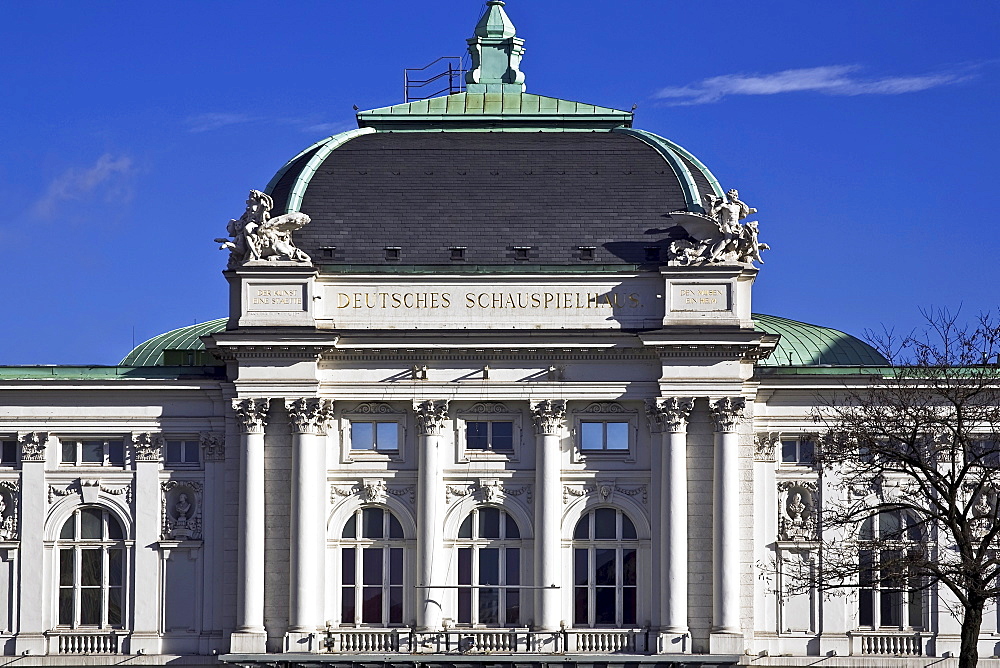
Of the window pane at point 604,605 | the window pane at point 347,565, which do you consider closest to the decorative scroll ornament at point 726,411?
the window pane at point 604,605

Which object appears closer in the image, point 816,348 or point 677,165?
point 677,165

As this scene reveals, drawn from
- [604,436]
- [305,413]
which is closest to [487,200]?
[604,436]

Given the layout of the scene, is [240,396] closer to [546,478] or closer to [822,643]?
[546,478]

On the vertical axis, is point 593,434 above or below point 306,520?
above

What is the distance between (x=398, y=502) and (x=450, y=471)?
211 centimetres

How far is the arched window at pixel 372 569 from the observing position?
76.0 metres

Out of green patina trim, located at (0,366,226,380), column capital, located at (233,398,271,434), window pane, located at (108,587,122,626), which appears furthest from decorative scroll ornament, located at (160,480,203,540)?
green patina trim, located at (0,366,226,380)

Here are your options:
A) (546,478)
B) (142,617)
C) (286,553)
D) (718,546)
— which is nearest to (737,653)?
(718,546)

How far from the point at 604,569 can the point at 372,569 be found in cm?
811

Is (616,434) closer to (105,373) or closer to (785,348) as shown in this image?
(785,348)

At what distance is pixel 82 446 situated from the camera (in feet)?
254

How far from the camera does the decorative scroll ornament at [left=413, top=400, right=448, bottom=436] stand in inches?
2980

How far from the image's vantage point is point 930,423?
6525cm

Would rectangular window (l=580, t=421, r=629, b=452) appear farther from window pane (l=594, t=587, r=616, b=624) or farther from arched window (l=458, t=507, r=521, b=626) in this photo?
window pane (l=594, t=587, r=616, b=624)
